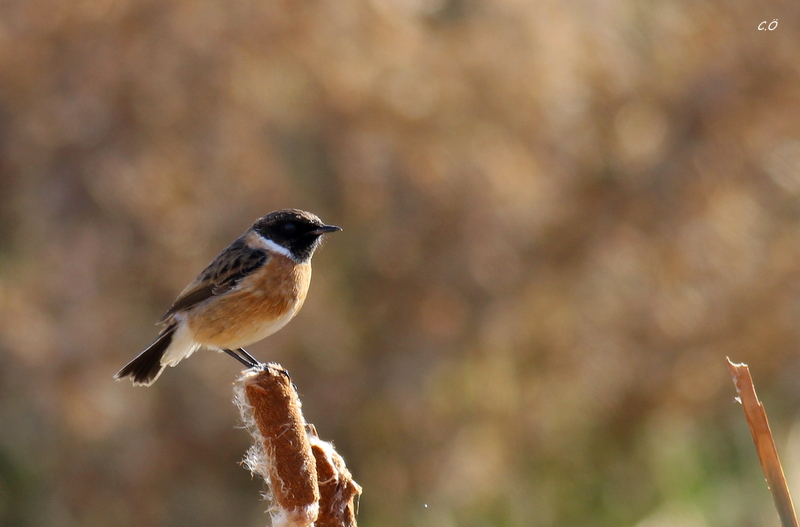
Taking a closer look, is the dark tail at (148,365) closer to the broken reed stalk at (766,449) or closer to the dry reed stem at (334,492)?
the dry reed stem at (334,492)

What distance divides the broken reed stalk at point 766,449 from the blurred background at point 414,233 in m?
5.57

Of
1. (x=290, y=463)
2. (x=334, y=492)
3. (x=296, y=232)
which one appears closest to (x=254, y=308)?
(x=296, y=232)

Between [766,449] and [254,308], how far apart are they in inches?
107

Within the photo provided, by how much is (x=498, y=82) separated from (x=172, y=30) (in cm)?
295

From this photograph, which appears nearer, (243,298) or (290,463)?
(290,463)

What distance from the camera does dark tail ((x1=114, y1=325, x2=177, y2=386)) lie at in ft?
13.0

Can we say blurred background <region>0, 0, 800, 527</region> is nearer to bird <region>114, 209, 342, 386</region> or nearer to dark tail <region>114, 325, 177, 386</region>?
bird <region>114, 209, 342, 386</region>

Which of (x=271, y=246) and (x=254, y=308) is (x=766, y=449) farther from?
(x=271, y=246)

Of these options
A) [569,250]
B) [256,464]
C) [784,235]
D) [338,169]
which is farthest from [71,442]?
[784,235]

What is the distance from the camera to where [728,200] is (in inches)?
311

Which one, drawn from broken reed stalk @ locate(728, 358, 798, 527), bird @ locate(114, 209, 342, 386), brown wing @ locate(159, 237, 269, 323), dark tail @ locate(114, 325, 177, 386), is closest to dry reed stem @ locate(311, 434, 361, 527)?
broken reed stalk @ locate(728, 358, 798, 527)

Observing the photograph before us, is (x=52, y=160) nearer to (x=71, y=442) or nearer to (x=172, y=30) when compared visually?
(x=172, y=30)

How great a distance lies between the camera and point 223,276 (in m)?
4.31

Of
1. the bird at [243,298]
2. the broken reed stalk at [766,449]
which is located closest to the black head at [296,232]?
the bird at [243,298]
